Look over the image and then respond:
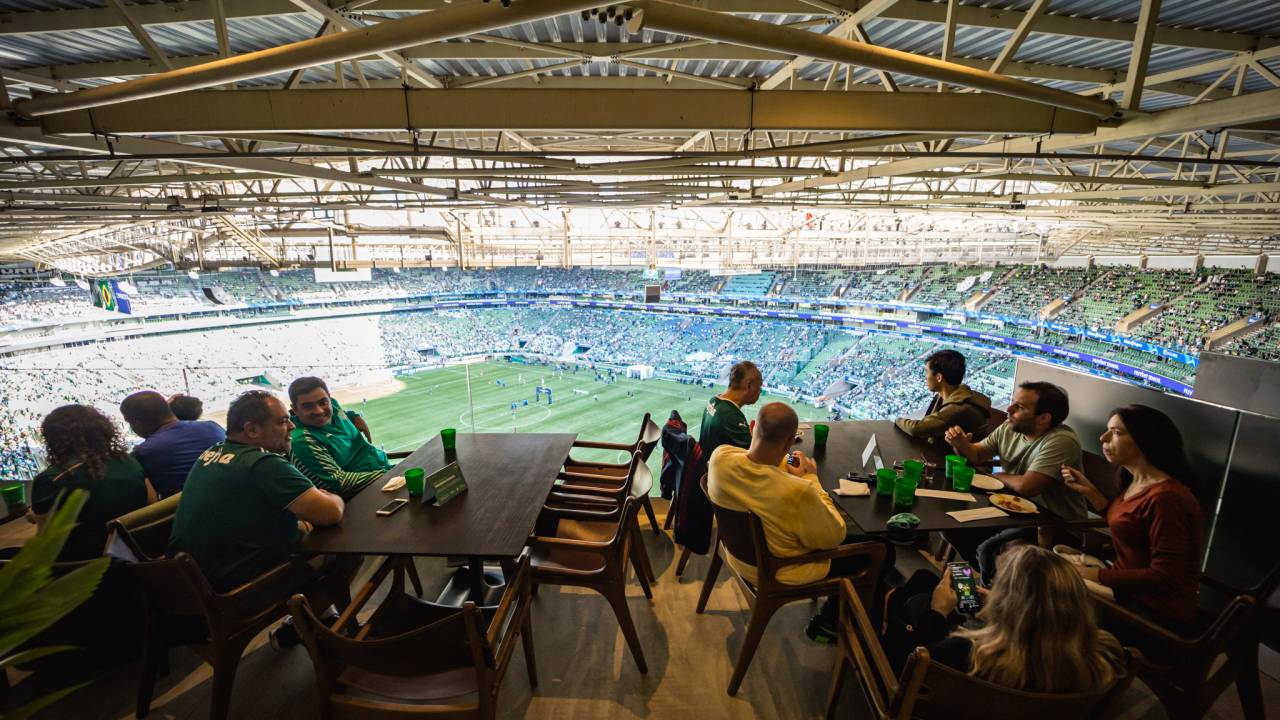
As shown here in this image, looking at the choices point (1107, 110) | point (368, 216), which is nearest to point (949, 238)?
point (1107, 110)

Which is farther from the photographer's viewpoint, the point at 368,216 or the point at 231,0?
the point at 368,216

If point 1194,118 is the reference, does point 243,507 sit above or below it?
below

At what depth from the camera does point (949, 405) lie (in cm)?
332

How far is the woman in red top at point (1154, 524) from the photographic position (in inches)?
78.8

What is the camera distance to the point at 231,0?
2.98m

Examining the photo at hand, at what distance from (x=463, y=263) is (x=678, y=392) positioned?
10349 mm

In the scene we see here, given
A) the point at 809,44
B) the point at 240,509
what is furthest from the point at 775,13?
the point at 240,509

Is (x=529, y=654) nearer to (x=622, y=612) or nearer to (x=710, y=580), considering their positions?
(x=622, y=612)

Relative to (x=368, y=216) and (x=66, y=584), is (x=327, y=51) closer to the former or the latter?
(x=66, y=584)

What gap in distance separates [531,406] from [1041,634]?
15.9 m

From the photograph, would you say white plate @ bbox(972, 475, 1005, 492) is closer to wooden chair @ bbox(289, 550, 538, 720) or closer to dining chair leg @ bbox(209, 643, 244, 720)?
wooden chair @ bbox(289, 550, 538, 720)

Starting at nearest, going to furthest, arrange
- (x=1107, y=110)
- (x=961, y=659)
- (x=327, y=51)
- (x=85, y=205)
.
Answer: (x=961, y=659) < (x=327, y=51) < (x=1107, y=110) < (x=85, y=205)

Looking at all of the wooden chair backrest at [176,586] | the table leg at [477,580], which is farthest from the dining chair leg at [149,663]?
the table leg at [477,580]

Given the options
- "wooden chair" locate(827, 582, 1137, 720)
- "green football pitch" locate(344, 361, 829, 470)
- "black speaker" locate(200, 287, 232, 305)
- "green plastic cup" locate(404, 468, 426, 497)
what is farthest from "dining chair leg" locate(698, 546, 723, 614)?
"black speaker" locate(200, 287, 232, 305)
